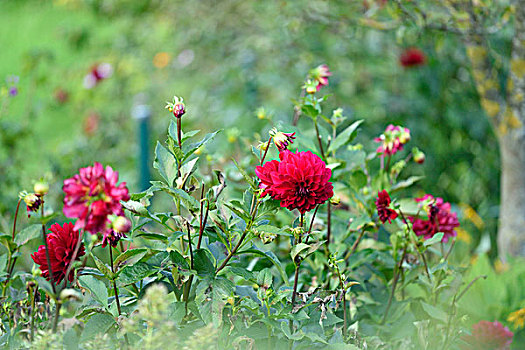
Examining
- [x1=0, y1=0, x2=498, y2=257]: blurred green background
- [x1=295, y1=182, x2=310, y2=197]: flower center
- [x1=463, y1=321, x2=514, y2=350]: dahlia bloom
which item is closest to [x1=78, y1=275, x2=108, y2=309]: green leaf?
[x1=295, y1=182, x2=310, y2=197]: flower center

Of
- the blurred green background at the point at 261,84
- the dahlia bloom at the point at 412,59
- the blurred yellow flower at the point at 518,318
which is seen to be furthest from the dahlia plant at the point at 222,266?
the dahlia bloom at the point at 412,59

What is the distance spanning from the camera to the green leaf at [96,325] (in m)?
0.91

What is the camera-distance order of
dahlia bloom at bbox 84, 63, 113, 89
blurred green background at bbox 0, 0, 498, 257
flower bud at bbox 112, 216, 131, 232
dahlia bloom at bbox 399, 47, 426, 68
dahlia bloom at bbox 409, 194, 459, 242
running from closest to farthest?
1. flower bud at bbox 112, 216, 131, 232
2. dahlia bloom at bbox 409, 194, 459, 242
3. blurred green background at bbox 0, 0, 498, 257
4. dahlia bloom at bbox 399, 47, 426, 68
5. dahlia bloom at bbox 84, 63, 113, 89

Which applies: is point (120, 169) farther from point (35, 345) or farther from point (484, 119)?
point (35, 345)

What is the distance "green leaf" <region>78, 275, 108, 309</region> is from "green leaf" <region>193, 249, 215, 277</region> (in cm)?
14

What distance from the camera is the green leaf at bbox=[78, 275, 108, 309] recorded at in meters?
0.92

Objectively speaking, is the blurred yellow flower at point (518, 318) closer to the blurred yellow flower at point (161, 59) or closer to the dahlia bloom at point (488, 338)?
the dahlia bloom at point (488, 338)

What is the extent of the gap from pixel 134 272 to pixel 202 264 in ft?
0.32

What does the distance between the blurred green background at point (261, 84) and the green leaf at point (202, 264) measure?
1122 mm

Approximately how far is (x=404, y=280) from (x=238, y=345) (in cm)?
41

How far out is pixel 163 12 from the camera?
11.1 ft

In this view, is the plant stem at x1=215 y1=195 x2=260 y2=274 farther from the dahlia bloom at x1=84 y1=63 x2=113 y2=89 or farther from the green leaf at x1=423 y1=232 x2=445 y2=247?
the dahlia bloom at x1=84 y1=63 x2=113 y2=89

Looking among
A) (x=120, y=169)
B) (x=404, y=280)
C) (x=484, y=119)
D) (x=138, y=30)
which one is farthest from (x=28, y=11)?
(x=404, y=280)

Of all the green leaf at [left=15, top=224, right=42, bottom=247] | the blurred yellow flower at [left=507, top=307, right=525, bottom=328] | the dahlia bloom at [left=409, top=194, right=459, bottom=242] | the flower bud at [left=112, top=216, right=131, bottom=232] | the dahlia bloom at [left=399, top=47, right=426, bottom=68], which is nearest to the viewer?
the flower bud at [left=112, top=216, right=131, bottom=232]
